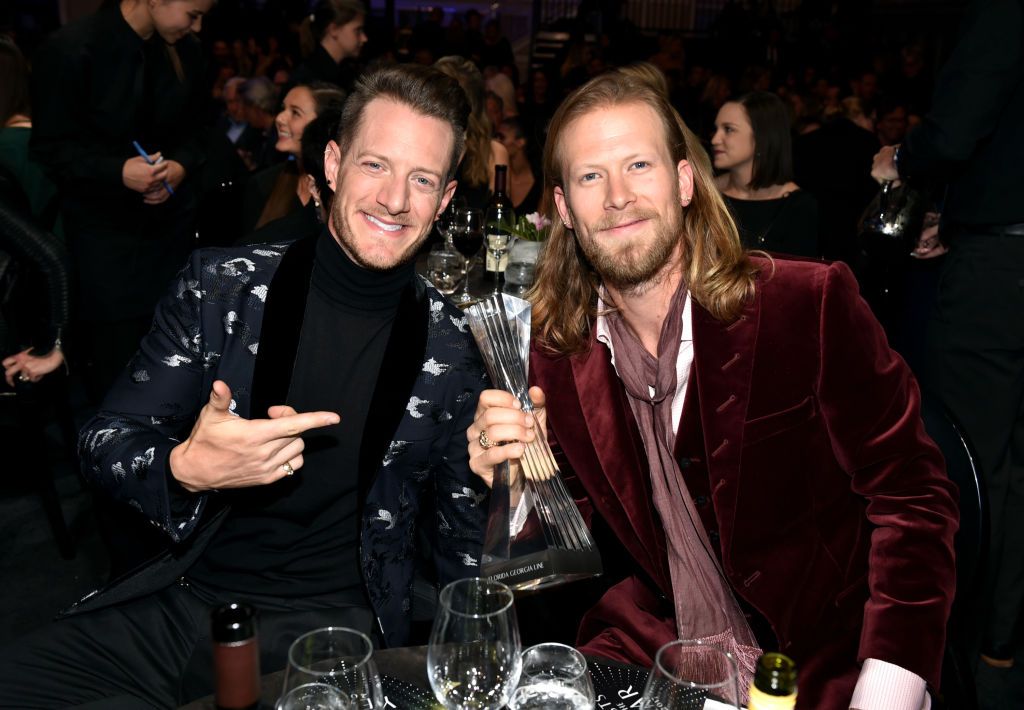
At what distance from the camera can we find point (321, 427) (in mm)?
1614

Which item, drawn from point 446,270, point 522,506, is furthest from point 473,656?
point 446,270

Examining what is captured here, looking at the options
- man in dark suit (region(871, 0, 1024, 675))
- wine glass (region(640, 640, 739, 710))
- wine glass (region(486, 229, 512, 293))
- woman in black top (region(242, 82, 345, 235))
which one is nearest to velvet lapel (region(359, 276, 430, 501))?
wine glass (region(640, 640, 739, 710))

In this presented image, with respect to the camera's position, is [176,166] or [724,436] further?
[176,166]

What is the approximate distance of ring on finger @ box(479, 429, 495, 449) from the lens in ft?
5.23

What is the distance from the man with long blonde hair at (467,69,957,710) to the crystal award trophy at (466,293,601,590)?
0.07 metres

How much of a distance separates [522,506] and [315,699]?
0.63 meters

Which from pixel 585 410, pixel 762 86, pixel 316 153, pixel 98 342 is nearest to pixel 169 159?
pixel 98 342

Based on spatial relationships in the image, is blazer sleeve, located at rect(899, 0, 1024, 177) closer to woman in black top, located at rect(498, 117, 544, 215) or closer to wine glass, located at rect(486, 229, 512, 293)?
wine glass, located at rect(486, 229, 512, 293)

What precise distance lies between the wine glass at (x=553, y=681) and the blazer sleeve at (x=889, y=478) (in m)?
0.65

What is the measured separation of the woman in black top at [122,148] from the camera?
3508 millimetres

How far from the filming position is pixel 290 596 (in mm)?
1774

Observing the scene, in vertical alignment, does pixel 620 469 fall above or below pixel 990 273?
below

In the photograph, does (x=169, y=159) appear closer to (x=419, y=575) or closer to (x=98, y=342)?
(x=98, y=342)

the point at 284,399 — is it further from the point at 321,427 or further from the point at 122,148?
the point at 122,148
